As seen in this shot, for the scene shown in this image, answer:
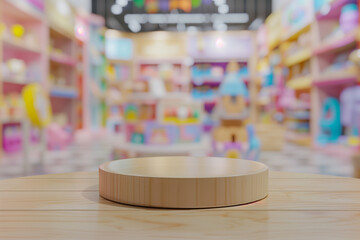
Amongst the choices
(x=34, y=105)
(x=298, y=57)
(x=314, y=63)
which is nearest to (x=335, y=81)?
(x=314, y=63)

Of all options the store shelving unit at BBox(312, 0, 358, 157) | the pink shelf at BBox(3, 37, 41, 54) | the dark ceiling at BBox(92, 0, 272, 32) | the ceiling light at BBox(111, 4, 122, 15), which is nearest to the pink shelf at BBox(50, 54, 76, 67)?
the pink shelf at BBox(3, 37, 41, 54)

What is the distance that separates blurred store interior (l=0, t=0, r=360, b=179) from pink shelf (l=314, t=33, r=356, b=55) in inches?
1.0

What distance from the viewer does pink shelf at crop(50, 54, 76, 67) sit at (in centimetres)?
658

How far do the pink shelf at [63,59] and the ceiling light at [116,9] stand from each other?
3.46 meters

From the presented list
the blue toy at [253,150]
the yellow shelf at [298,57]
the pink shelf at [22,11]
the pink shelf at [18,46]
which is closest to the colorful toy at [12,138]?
the pink shelf at [18,46]

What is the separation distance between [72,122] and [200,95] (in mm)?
3702

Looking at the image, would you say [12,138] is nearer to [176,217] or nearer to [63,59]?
[63,59]

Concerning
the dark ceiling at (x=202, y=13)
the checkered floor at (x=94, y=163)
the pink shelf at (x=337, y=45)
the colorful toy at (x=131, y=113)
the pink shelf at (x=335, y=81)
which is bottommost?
the checkered floor at (x=94, y=163)

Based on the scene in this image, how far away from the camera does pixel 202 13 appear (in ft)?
34.4

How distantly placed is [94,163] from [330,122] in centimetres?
333

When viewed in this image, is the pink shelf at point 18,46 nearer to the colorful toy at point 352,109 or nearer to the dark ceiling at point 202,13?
the colorful toy at point 352,109

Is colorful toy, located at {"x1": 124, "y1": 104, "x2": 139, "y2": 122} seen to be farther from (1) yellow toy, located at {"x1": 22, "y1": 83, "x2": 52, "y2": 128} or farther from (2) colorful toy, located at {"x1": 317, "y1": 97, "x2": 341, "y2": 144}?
(2) colorful toy, located at {"x1": 317, "y1": 97, "x2": 341, "y2": 144}

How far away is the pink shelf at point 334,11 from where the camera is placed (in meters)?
5.19

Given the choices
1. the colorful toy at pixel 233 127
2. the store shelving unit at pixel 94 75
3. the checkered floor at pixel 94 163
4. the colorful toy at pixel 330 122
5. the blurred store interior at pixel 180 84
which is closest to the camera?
the checkered floor at pixel 94 163
